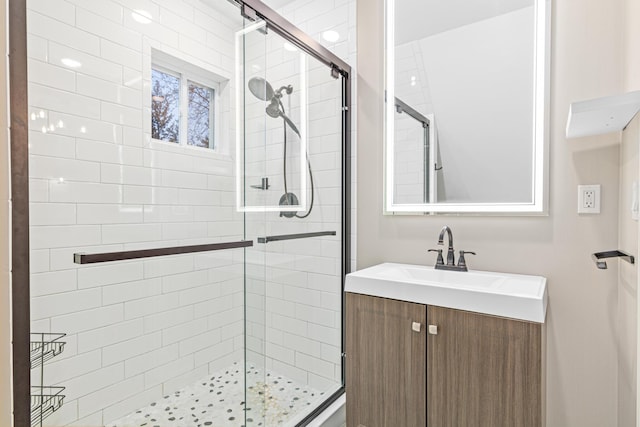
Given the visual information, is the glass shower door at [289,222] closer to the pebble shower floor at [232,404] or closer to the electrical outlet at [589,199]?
the pebble shower floor at [232,404]

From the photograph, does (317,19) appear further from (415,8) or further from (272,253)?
(272,253)

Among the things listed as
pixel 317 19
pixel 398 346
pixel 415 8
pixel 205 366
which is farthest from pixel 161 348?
pixel 415 8

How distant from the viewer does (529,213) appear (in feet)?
4.85

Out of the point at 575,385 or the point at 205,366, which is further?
the point at 205,366

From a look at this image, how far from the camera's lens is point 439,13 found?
68.7 inches

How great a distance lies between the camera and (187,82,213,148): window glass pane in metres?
1.98

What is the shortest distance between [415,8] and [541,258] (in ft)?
4.75

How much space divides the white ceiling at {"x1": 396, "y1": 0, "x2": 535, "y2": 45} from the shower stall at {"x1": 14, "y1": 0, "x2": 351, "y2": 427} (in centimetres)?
41

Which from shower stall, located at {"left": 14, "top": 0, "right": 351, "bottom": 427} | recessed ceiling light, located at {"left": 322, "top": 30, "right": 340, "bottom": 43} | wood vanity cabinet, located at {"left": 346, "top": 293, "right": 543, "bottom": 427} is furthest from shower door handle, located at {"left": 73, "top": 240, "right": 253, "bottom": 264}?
recessed ceiling light, located at {"left": 322, "top": 30, "right": 340, "bottom": 43}

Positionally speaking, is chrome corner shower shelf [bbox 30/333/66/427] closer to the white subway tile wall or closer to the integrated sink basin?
the white subway tile wall

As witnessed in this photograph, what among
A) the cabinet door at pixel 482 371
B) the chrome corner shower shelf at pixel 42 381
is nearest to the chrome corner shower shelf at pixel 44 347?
the chrome corner shower shelf at pixel 42 381

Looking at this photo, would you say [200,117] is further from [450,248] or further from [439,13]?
[450,248]

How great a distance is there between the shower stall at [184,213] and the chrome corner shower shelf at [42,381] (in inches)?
0.5

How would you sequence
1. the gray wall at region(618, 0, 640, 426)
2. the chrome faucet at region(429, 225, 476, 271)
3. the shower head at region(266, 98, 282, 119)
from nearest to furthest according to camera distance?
the gray wall at region(618, 0, 640, 426)
the chrome faucet at region(429, 225, 476, 271)
the shower head at region(266, 98, 282, 119)
